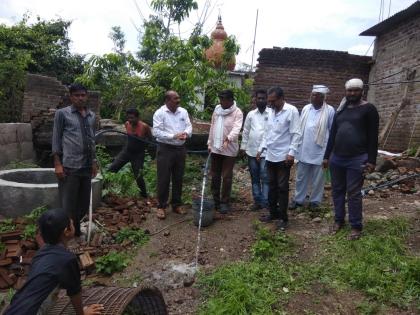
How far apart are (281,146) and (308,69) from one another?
7.28 meters

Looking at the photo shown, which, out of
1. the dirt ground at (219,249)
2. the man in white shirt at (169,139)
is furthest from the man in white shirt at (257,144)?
the man in white shirt at (169,139)

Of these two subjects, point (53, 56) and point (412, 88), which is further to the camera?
point (53, 56)

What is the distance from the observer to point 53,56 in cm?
1534

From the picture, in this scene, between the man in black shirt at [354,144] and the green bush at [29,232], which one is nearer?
the man in black shirt at [354,144]

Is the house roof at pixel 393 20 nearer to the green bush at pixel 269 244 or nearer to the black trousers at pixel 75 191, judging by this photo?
the green bush at pixel 269 244

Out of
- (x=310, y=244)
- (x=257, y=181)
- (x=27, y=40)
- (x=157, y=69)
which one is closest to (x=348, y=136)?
(x=310, y=244)

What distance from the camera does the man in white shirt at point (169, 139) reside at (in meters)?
5.22

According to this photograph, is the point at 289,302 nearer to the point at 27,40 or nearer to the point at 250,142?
the point at 250,142

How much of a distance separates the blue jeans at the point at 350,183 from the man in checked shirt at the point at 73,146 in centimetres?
292

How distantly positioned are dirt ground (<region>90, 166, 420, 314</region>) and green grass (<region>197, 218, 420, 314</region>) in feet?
0.36

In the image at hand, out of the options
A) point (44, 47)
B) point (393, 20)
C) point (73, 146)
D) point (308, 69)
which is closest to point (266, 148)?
point (73, 146)

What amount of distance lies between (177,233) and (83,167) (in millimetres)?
1457

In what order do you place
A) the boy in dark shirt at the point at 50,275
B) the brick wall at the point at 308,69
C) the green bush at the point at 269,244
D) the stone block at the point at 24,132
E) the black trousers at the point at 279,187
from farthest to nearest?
the brick wall at the point at 308,69
the stone block at the point at 24,132
the black trousers at the point at 279,187
the green bush at the point at 269,244
the boy in dark shirt at the point at 50,275

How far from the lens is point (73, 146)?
4.42 m
